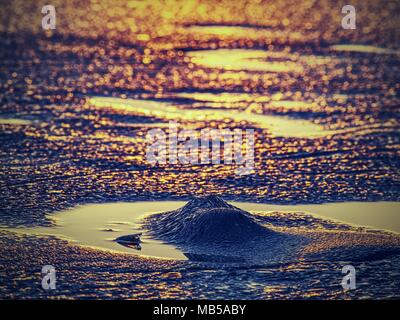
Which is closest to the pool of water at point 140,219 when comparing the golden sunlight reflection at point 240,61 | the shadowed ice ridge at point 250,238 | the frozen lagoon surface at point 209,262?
the frozen lagoon surface at point 209,262

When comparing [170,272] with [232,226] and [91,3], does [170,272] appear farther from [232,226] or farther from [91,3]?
[91,3]

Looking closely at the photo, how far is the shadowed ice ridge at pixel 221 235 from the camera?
237 inches

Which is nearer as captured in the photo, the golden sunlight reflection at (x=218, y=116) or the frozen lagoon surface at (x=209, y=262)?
the frozen lagoon surface at (x=209, y=262)

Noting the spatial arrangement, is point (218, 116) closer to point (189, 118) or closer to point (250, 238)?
point (189, 118)

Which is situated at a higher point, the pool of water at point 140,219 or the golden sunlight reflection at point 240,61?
the golden sunlight reflection at point 240,61

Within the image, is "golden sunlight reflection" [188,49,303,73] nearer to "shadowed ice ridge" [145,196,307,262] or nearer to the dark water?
the dark water

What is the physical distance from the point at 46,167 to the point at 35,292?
238 centimetres

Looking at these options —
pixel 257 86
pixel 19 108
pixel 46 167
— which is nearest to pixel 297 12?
pixel 257 86

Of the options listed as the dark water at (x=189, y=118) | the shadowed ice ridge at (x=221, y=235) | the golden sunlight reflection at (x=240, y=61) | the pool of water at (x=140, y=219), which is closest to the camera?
the dark water at (x=189, y=118)

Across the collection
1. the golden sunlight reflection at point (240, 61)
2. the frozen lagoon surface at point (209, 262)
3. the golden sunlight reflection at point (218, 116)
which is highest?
the golden sunlight reflection at point (240, 61)

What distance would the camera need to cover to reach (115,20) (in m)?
13.3

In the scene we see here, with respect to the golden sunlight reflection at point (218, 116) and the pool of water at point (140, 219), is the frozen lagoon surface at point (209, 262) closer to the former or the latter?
the pool of water at point (140, 219)

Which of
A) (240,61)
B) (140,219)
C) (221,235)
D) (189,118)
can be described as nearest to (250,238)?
(221,235)

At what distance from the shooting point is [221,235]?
20.4 feet
